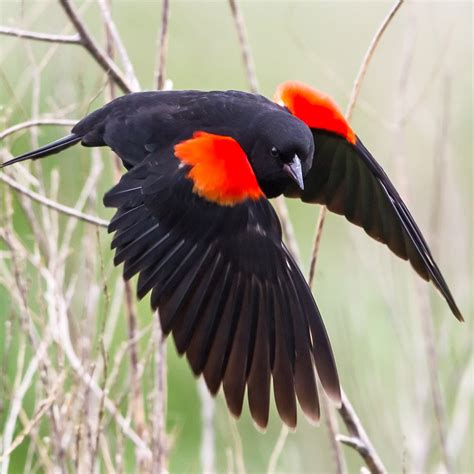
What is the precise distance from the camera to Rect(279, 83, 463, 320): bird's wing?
3.43 metres

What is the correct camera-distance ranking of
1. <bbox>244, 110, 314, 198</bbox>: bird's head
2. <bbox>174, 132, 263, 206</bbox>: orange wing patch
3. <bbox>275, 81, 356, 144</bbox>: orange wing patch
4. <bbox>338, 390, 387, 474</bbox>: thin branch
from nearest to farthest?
<bbox>338, 390, 387, 474</bbox>: thin branch < <bbox>174, 132, 263, 206</bbox>: orange wing patch < <bbox>244, 110, 314, 198</bbox>: bird's head < <bbox>275, 81, 356, 144</bbox>: orange wing patch

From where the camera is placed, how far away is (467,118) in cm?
677

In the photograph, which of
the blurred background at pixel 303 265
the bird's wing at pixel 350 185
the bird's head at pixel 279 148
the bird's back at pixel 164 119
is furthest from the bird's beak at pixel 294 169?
the blurred background at pixel 303 265

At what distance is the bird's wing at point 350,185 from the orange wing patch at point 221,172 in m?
0.60

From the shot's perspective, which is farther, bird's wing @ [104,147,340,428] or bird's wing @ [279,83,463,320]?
bird's wing @ [279,83,463,320]

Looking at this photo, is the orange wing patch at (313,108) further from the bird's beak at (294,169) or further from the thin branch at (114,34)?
the thin branch at (114,34)

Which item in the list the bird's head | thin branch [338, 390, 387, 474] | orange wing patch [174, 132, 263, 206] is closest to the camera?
thin branch [338, 390, 387, 474]

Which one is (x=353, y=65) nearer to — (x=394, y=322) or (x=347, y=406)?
(x=394, y=322)

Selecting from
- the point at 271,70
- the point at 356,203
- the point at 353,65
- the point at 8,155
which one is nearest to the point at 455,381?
the point at 356,203

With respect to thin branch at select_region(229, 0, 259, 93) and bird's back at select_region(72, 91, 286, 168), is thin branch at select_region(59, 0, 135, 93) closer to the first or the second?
bird's back at select_region(72, 91, 286, 168)

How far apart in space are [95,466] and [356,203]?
59.2 inches

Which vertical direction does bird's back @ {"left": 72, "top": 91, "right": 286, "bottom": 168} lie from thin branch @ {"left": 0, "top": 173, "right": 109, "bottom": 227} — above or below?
above

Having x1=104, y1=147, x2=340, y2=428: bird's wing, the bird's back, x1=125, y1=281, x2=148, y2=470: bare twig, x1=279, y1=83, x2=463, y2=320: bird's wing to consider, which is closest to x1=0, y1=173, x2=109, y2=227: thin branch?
x1=104, y1=147, x2=340, y2=428: bird's wing

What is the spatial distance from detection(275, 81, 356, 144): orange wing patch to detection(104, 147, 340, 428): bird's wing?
2.18 ft
